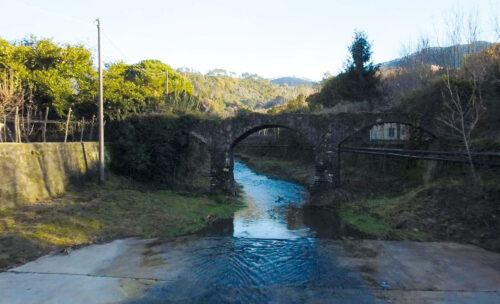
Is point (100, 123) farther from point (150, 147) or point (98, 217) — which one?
point (98, 217)

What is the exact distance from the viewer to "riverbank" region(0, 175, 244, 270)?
1016 cm

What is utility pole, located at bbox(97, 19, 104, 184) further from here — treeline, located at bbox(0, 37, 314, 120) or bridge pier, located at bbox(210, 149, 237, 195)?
bridge pier, located at bbox(210, 149, 237, 195)

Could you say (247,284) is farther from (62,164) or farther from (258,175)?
(258,175)

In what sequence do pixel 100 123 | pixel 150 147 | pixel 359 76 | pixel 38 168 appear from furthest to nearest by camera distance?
pixel 359 76
pixel 150 147
pixel 100 123
pixel 38 168

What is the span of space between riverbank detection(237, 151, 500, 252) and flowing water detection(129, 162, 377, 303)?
2767mm

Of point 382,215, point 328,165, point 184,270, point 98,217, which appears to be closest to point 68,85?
point 98,217

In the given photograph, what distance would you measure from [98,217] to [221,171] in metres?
9.10

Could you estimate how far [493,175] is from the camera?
44.1 ft

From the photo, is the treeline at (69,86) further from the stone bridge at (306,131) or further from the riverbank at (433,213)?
the riverbank at (433,213)

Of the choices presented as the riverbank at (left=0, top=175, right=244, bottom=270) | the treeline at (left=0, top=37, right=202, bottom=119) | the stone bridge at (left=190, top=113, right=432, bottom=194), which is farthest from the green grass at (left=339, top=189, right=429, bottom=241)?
the treeline at (left=0, top=37, right=202, bottom=119)

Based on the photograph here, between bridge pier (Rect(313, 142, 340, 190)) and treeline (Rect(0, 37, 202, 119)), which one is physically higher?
treeline (Rect(0, 37, 202, 119))

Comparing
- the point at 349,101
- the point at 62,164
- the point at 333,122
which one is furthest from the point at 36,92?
the point at 349,101

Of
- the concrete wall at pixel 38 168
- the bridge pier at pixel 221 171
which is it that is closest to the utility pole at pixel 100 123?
the concrete wall at pixel 38 168

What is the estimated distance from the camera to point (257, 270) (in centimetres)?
917
